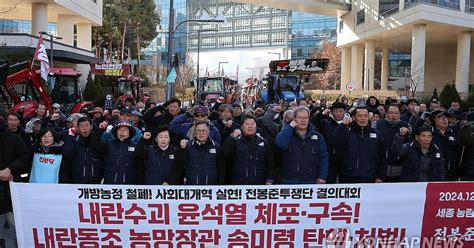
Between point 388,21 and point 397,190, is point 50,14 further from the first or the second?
point 397,190

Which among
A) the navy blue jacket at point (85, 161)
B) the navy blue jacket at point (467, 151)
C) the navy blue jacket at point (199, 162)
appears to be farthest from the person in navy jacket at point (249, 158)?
the navy blue jacket at point (467, 151)

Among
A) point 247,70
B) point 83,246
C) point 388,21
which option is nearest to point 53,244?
point 83,246

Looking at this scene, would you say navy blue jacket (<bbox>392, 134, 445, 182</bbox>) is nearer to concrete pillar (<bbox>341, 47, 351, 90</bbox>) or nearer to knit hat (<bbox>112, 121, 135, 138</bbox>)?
knit hat (<bbox>112, 121, 135, 138</bbox>)

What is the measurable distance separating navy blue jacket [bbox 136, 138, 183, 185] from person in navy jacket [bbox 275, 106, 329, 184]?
1308mm

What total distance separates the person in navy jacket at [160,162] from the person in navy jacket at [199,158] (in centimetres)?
12

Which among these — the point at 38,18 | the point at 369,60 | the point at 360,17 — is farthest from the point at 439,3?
the point at 38,18

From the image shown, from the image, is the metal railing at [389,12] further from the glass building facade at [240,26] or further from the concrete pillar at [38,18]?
the glass building facade at [240,26]

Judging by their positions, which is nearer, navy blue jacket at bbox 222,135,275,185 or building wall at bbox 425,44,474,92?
navy blue jacket at bbox 222,135,275,185

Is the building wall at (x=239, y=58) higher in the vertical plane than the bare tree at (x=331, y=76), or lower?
higher

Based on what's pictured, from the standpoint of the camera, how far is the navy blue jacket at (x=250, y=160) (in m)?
6.30

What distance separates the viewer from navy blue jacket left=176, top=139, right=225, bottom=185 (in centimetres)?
613

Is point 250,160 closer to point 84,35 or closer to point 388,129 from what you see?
point 388,129

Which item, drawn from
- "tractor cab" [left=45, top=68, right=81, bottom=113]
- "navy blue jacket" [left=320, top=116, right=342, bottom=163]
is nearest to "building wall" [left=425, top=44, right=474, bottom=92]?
"tractor cab" [left=45, top=68, right=81, bottom=113]

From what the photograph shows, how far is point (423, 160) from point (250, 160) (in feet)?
7.08
